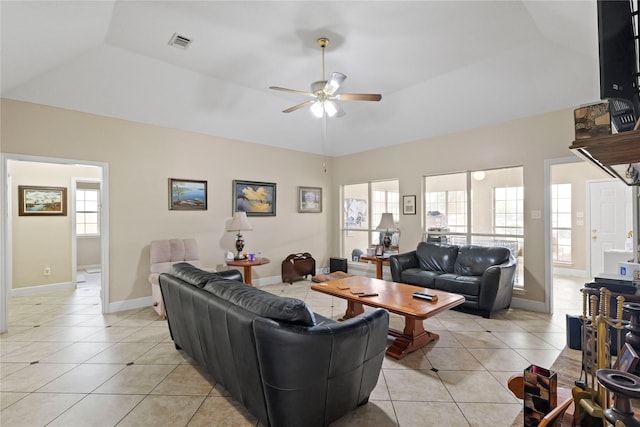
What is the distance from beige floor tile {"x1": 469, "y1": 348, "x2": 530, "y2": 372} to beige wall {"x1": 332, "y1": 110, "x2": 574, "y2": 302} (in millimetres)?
1753

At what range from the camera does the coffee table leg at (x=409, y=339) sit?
2908 millimetres

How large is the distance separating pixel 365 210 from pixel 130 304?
15.3 feet

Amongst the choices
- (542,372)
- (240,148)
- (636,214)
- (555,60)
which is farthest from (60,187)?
(636,214)

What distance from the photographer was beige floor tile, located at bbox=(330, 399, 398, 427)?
197 centimetres

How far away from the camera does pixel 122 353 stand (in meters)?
2.99

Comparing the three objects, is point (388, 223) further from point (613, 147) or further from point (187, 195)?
point (613, 147)

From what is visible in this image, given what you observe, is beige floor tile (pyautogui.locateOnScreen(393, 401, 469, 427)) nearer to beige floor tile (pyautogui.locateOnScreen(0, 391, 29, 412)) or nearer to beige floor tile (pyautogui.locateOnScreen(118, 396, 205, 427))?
beige floor tile (pyautogui.locateOnScreen(118, 396, 205, 427))

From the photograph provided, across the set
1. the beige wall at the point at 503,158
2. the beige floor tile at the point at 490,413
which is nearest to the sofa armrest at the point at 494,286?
the beige wall at the point at 503,158

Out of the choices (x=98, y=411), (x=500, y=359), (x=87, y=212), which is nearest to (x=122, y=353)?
(x=98, y=411)

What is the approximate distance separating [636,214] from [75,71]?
21.4 ft

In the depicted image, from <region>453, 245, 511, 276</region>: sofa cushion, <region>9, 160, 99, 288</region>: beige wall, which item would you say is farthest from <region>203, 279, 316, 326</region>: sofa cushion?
<region>9, 160, 99, 288</region>: beige wall

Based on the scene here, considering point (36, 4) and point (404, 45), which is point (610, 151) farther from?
point (36, 4)

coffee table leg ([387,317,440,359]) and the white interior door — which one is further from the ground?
the white interior door

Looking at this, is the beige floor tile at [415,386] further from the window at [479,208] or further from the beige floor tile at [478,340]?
the window at [479,208]
